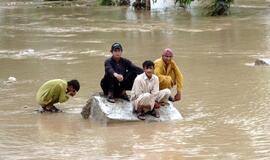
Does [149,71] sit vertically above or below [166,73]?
above

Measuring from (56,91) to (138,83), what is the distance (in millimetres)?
1542

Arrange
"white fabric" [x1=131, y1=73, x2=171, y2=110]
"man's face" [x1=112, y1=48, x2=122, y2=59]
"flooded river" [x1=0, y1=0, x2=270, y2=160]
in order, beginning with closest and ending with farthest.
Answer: "flooded river" [x1=0, y1=0, x2=270, y2=160] < "white fabric" [x1=131, y1=73, x2=171, y2=110] < "man's face" [x1=112, y1=48, x2=122, y2=59]

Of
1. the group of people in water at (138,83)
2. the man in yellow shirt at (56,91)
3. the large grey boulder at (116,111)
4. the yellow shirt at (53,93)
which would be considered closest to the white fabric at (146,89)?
the group of people in water at (138,83)

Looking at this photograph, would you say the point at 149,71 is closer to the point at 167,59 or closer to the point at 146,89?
the point at 146,89

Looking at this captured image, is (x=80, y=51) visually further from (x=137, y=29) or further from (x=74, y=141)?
(x=74, y=141)

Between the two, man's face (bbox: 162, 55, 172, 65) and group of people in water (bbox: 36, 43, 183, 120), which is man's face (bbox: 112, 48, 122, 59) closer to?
group of people in water (bbox: 36, 43, 183, 120)

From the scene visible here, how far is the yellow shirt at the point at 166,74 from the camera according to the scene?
839cm

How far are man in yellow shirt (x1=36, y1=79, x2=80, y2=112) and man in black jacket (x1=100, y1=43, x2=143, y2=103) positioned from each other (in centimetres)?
58

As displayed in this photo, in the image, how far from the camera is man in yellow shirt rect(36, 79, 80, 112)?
8.86 metres

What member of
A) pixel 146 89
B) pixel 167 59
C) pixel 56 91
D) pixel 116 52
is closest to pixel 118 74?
pixel 116 52

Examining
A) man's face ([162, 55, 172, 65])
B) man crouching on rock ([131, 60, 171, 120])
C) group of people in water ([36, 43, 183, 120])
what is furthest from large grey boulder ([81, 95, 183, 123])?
man's face ([162, 55, 172, 65])

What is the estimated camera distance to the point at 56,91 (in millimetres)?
8922

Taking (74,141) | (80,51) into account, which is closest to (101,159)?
(74,141)

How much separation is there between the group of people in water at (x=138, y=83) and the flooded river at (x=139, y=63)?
31 centimetres
